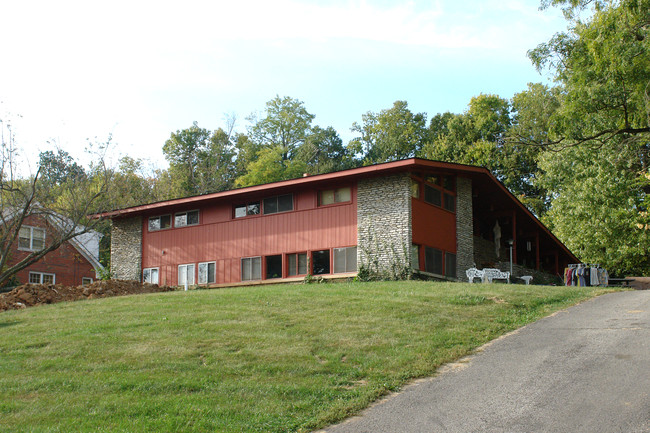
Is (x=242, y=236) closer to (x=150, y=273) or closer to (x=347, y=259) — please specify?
(x=347, y=259)

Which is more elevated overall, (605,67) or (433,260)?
(605,67)

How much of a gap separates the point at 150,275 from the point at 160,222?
99.4 inches

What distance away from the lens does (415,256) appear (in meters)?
23.7

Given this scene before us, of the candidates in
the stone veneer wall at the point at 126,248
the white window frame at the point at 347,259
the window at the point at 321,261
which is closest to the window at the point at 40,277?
the stone veneer wall at the point at 126,248

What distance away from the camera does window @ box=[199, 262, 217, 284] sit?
28341mm

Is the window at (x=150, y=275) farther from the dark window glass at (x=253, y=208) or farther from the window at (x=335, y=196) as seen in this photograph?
the window at (x=335, y=196)

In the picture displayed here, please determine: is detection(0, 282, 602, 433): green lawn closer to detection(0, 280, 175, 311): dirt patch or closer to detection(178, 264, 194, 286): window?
detection(0, 280, 175, 311): dirt patch

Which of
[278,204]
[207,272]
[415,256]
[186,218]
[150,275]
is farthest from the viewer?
[150,275]

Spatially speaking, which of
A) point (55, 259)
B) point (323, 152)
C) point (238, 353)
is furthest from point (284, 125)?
point (238, 353)

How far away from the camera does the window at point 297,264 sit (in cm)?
2581

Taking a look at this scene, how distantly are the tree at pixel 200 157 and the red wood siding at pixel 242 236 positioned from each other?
22.3 meters

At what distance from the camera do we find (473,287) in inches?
748

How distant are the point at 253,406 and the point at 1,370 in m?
5.38

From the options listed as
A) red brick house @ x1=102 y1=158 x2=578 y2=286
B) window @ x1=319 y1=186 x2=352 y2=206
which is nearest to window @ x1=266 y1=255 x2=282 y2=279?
red brick house @ x1=102 y1=158 x2=578 y2=286
